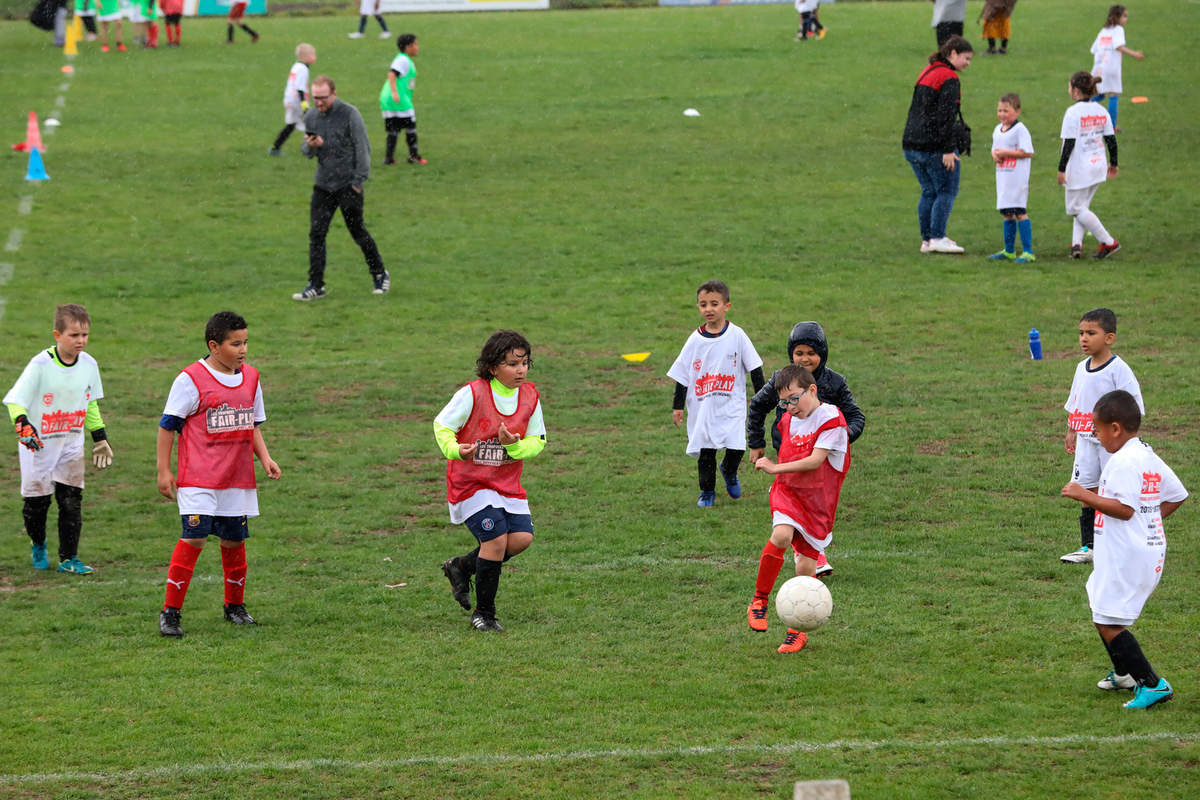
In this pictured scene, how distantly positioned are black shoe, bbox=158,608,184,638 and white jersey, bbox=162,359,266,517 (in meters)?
0.69

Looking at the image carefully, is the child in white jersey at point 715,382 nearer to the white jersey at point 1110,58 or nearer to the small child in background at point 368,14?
the white jersey at point 1110,58

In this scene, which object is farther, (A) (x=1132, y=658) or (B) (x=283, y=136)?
(B) (x=283, y=136)

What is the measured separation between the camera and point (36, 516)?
1034cm

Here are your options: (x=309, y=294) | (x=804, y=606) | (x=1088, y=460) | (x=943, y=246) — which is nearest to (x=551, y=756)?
(x=804, y=606)

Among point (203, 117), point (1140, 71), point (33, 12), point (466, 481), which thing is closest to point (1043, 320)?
point (466, 481)

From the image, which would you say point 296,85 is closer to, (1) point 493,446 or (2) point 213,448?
(2) point 213,448

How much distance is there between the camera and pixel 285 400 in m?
15.0

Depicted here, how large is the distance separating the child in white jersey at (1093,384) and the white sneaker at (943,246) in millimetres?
10701

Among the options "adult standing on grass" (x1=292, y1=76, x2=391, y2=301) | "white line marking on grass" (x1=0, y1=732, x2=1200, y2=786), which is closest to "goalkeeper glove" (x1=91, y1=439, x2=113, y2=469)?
"white line marking on grass" (x1=0, y1=732, x2=1200, y2=786)

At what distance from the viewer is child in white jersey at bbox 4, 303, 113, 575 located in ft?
32.6

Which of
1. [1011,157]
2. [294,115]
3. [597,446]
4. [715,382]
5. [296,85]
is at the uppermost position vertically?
[296,85]

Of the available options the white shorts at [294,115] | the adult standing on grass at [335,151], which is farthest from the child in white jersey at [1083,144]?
the white shorts at [294,115]

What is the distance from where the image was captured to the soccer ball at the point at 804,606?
26.0ft

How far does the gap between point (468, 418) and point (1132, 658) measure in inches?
159
